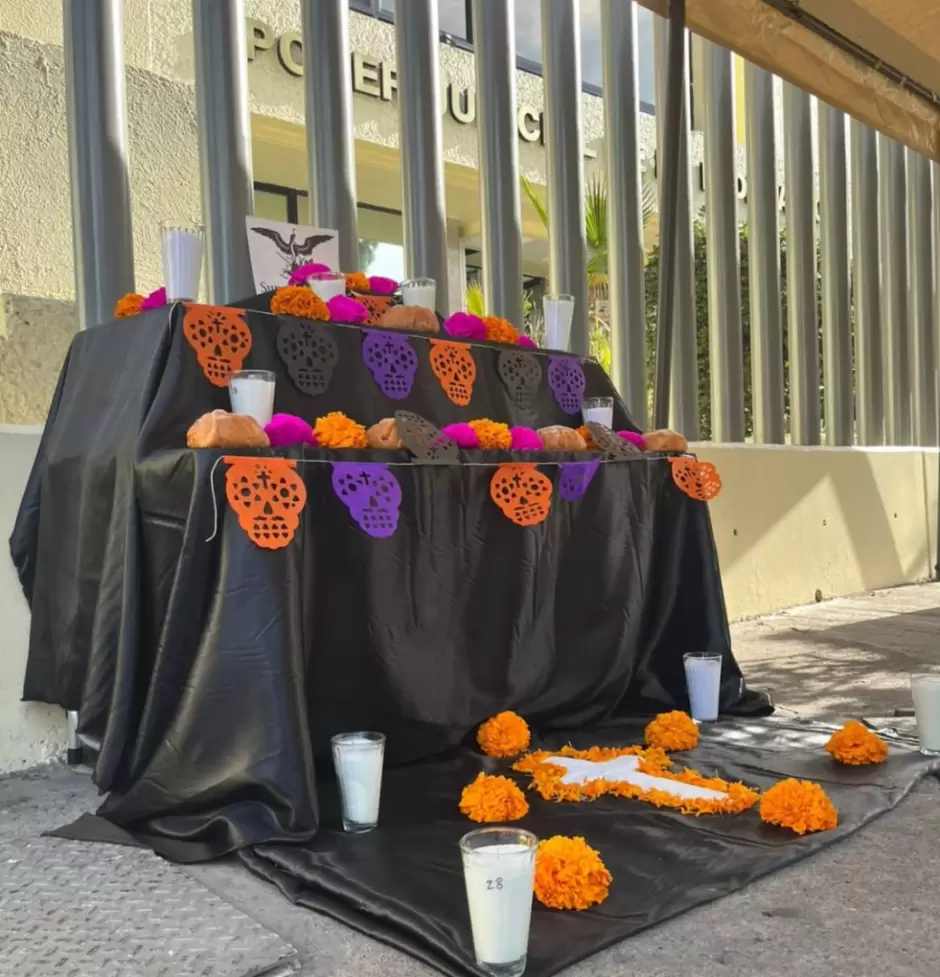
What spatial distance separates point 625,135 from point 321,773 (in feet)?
12.6

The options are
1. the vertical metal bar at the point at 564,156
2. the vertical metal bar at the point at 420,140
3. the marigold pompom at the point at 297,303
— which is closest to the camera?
the marigold pompom at the point at 297,303

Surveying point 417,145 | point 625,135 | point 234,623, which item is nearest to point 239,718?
point 234,623

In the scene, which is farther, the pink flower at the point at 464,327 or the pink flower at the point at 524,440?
the pink flower at the point at 464,327

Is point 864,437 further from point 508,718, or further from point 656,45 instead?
point 508,718

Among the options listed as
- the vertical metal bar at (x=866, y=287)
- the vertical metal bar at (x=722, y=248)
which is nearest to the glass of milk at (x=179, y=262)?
the vertical metal bar at (x=722, y=248)

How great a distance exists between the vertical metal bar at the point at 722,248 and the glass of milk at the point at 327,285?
131 inches

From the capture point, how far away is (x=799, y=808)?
1937 millimetres

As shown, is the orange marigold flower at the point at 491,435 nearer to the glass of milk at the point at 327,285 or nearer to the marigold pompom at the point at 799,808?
the glass of milk at the point at 327,285

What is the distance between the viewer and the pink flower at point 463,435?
2.43m

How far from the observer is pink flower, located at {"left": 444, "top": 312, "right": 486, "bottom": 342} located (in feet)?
9.53

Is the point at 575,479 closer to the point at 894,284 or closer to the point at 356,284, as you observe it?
the point at 356,284

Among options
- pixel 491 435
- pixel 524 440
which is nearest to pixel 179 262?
pixel 491 435

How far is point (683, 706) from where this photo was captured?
2.92 m

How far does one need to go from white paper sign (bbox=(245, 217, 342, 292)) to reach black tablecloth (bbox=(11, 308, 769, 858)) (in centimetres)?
35
